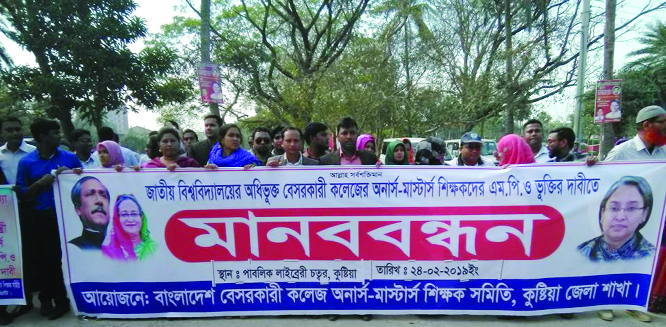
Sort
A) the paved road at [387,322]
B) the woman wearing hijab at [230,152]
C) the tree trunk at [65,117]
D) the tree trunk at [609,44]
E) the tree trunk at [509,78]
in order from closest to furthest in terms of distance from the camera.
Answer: the paved road at [387,322] → the woman wearing hijab at [230,152] → the tree trunk at [65,117] → the tree trunk at [609,44] → the tree trunk at [509,78]

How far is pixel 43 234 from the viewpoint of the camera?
3.29m

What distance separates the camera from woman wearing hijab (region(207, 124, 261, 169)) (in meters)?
3.50

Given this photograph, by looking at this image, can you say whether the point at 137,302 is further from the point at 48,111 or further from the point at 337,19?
the point at 337,19

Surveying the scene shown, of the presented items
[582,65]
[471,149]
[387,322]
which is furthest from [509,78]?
[387,322]

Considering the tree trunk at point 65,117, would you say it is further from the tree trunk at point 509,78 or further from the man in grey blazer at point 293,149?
the tree trunk at point 509,78

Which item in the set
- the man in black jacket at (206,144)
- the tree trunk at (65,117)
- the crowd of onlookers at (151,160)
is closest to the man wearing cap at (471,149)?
the crowd of onlookers at (151,160)

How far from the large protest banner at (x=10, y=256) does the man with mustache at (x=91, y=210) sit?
51cm

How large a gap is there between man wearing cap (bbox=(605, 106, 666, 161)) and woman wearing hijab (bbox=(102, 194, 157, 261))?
13.7 ft

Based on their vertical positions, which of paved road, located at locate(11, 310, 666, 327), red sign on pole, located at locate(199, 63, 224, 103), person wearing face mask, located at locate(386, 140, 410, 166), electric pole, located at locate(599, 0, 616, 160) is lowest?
paved road, located at locate(11, 310, 666, 327)

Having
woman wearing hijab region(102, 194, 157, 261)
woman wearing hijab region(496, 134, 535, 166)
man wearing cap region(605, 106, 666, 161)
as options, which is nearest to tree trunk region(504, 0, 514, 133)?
man wearing cap region(605, 106, 666, 161)

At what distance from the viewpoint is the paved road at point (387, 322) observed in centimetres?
299

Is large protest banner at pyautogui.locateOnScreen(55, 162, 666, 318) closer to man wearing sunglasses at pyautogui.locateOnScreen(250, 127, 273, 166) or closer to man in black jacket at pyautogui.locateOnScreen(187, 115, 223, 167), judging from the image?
man wearing sunglasses at pyautogui.locateOnScreen(250, 127, 273, 166)

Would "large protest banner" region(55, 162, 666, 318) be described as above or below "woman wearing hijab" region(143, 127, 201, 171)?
below

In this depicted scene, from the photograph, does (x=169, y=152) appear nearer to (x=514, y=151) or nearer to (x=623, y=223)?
(x=514, y=151)
